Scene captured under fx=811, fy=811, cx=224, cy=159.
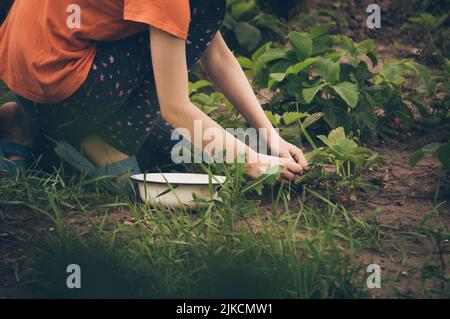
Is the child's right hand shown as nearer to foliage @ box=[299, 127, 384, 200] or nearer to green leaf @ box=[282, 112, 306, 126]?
foliage @ box=[299, 127, 384, 200]

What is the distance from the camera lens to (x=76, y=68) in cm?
237

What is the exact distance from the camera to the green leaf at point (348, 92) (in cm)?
271

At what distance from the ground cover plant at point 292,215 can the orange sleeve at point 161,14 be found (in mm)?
460

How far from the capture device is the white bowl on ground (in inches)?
91.1

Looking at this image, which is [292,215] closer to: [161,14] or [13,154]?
[161,14]

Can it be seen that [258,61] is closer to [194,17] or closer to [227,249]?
[194,17]

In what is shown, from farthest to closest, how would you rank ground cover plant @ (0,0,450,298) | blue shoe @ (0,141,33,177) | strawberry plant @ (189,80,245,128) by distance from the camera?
strawberry plant @ (189,80,245,128) < blue shoe @ (0,141,33,177) < ground cover plant @ (0,0,450,298)

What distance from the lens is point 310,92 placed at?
2.73m

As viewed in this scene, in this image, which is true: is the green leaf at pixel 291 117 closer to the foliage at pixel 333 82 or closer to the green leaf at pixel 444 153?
the foliage at pixel 333 82

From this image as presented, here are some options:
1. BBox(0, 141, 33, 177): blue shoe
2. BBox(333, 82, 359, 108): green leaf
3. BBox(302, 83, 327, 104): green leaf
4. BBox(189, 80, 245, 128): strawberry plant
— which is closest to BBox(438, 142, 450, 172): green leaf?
BBox(333, 82, 359, 108): green leaf

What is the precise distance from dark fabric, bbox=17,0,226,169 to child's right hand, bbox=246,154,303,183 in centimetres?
36

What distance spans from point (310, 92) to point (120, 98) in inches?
26.5

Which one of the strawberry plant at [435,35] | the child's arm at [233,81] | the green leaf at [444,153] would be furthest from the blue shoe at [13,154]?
the strawberry plant at [435,35]
